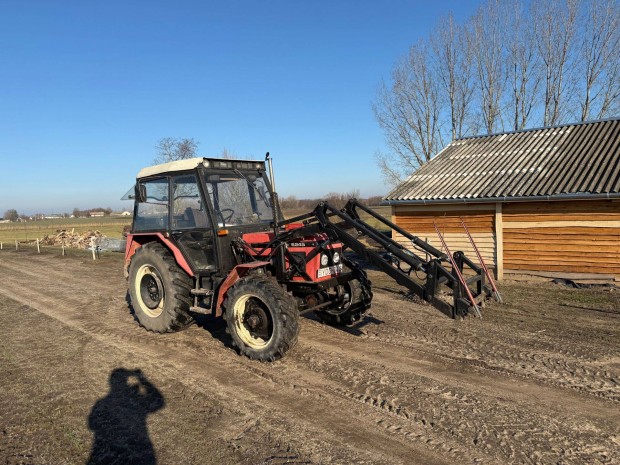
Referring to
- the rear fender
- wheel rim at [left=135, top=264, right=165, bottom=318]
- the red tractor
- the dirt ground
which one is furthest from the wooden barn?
wheel rim at [left=135, top=264, right=165, bottom=318]

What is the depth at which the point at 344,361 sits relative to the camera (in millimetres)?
5129

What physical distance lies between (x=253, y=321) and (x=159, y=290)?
6.56 ft

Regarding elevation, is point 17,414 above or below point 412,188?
below

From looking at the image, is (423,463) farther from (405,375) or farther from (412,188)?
(412,188)

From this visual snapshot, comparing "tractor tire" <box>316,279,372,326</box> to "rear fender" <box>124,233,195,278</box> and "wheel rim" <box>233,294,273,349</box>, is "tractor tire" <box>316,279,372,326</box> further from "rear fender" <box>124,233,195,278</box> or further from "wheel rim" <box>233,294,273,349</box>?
"rear fender" <box>124,233,195,278</box>

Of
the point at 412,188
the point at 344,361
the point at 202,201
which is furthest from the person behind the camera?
the point at 412,188

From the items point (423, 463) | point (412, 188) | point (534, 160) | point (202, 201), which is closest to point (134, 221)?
point (202, 201)

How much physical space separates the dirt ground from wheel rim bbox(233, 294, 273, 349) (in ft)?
Answer: 0.92

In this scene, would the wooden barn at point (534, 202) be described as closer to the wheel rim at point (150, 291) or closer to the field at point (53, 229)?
the field at point (53, 229)

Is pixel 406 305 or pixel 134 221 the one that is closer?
pixel 134 221

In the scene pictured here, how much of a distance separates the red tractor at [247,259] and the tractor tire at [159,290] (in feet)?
0.05

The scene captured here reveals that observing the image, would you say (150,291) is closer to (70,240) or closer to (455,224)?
(455,224)

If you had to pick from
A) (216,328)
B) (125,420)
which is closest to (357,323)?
(216,328)

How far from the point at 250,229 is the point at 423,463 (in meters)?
3.84
